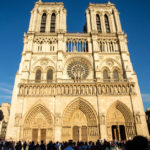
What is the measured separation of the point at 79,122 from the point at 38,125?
17.1ft

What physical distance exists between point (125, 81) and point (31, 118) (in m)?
13.7

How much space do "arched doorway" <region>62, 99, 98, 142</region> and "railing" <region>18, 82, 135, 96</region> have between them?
1.56m

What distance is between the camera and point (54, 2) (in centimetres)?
2717

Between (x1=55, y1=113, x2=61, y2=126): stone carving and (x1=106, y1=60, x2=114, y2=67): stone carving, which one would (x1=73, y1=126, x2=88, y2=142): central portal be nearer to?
(x1=55, y1=113, x2=61, y2=126): stone carving

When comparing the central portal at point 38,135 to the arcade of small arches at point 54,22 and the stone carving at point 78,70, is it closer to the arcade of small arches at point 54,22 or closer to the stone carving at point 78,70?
the stone carving at point 78,70

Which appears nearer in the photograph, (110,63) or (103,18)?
(110,63)

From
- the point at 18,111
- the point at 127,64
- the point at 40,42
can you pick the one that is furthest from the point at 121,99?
the point at 40,42

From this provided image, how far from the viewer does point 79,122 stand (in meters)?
17.8

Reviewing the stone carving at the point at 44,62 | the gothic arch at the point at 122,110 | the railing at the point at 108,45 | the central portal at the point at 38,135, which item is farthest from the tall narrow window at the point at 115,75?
the central portal at the point at 38,135

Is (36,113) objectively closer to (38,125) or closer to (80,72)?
(38,125)

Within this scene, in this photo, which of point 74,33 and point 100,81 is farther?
point 74,33

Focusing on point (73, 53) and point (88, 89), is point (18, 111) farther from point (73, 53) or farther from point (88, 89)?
point (73, 53)

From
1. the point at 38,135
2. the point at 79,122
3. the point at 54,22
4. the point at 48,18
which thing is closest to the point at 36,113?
the point at 38,135

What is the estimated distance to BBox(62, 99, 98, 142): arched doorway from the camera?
55.2 ft
